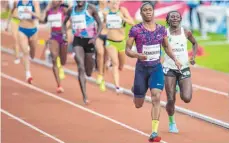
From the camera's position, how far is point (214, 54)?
2819cm

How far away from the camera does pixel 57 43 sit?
66.0 feet

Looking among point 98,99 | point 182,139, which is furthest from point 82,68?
point 182,139

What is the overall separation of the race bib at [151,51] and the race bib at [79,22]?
4.63 metres

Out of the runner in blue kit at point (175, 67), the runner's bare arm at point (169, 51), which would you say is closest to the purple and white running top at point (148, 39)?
the runner's bare arm at point (169, 51)

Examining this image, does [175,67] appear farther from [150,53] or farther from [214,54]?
[214,54]

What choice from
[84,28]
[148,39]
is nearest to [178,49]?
[148,39]

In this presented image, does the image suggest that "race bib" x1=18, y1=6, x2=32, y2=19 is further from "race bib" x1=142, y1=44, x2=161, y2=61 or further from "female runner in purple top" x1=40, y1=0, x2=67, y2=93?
"race bib" x1=142, y1=44, x2=161, y2=61

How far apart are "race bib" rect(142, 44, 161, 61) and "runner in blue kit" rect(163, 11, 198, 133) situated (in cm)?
79

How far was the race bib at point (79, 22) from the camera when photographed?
18.9 meters

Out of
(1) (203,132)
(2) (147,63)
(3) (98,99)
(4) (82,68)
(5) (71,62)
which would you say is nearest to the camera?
(2) (147,63)

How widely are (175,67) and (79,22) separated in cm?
424

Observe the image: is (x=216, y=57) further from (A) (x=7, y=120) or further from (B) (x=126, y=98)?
(A) (x=7, y=120)

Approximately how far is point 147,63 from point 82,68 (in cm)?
410

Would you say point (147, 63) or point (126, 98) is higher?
point (147, 63)
